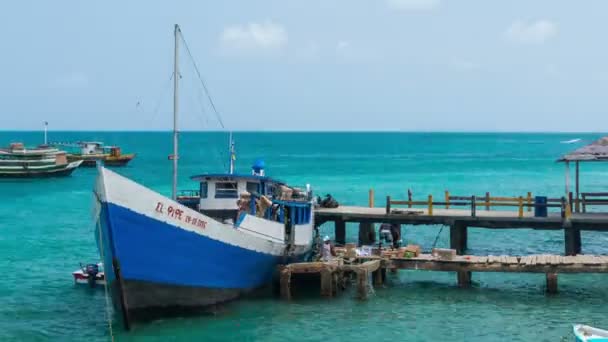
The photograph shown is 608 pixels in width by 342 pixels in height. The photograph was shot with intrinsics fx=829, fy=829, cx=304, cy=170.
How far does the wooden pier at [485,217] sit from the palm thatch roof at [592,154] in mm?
1857

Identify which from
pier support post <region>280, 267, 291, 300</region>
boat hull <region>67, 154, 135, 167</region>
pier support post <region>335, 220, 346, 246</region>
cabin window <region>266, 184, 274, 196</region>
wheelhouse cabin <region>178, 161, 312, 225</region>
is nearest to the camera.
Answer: pier support post <region>280, 267, 291, 300</region>

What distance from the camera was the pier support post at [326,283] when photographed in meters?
29.6

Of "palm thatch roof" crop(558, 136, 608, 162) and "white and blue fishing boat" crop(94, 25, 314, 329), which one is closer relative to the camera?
"white and blue fishing boat" crop(94, 25, 314, 329)

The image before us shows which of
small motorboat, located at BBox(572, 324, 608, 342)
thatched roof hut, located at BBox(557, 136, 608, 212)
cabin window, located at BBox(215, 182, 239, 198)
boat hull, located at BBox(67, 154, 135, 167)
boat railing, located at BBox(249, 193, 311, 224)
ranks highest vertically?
boat hull, located at BBox(67, 154, 135, 167)

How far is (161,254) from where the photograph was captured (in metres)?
25.0

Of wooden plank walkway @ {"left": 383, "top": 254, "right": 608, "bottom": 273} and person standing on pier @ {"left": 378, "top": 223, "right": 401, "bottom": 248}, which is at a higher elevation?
person standing on pier @ {"left": 378, "top": 223, "right": 401, "bottom": 248}

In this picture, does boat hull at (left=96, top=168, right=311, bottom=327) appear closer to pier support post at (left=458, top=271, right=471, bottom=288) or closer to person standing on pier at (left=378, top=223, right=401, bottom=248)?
pier support post at (left=458, top=271, right=471, bottom=288)

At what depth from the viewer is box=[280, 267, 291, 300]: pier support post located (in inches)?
1155

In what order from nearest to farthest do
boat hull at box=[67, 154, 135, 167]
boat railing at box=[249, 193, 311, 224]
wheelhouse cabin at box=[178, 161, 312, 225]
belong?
boat railing at box=[249, 193, 311, 224], wheelhouse cabin at box=[178, 161, 312, 225], boat hull at box=[67, 154, 135, 167]

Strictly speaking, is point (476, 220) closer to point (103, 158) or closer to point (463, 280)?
point (463, 280)

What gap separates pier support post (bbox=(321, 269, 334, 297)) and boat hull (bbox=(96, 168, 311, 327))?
123 inches

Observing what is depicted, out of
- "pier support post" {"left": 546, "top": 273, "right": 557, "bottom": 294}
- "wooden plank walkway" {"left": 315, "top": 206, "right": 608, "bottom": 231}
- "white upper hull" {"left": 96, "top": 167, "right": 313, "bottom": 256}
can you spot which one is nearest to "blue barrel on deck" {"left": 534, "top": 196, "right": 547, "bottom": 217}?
"wooden plank walkway" {"left": 315, "top": 206, "right": 608, "bottom": 231}

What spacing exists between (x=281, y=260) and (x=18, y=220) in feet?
97.5

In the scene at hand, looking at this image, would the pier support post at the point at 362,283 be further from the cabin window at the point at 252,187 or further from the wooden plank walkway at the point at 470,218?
the wooden plank walkway at the point at 470,218
